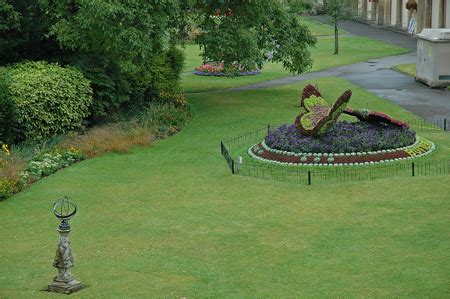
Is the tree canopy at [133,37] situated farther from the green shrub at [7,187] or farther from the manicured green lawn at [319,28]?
the manicured green lawn at [319,28]

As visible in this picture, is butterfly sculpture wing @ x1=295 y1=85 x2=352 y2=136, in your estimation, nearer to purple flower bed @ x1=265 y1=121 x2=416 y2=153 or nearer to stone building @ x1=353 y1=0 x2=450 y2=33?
purple flower bed @ x1=265 y1=121 x2=416 y2=153

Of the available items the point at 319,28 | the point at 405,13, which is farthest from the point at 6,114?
the point at 319,28

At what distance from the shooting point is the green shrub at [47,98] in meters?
26.4

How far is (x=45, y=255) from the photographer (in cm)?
1769

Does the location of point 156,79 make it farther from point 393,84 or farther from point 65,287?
point 65,287

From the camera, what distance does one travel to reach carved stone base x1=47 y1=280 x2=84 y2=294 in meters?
15.4

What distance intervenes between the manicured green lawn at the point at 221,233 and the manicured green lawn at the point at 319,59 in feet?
49.1

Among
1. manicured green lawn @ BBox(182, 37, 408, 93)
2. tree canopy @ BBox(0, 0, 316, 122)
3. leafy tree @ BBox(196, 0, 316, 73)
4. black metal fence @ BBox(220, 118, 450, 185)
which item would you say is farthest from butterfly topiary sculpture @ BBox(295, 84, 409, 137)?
manicured green lawn @ BBox(182, 37, 408, 93)

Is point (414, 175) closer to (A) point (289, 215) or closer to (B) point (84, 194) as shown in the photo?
(A) point (289, 215)

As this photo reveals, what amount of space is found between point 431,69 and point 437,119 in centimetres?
781

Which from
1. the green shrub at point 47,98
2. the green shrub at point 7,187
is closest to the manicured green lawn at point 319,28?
the green shrub at point 47,98

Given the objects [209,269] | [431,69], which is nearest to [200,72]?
[431,69]

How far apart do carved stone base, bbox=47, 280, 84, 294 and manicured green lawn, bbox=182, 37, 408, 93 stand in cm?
2325

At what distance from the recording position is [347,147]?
23.9 m
